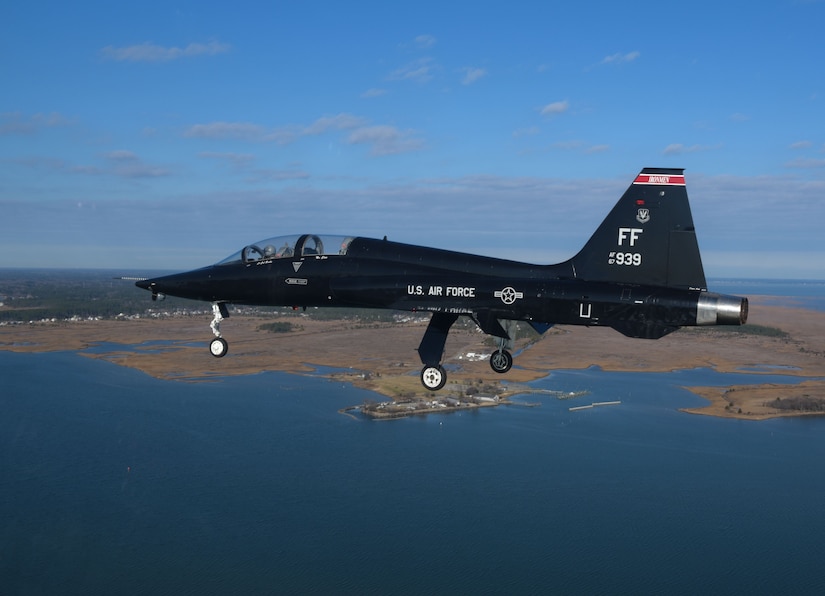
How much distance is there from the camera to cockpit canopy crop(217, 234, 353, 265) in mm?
25141

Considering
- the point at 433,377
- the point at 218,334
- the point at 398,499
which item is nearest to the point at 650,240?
the point at 433,377

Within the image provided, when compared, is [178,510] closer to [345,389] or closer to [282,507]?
[282,507]

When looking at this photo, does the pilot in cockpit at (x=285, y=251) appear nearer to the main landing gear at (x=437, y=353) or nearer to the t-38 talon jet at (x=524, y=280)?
the t-38 talon jet at (x=524, y=280)

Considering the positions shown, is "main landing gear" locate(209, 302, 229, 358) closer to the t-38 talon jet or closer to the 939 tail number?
the t-38 talon jet

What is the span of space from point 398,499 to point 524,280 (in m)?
47.7

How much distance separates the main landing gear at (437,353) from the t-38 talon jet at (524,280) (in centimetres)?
3

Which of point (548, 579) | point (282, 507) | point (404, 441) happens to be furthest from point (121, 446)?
point (548, 579)

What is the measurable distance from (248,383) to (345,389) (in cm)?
1522

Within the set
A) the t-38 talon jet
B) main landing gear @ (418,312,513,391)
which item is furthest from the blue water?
the t-38 talon jet

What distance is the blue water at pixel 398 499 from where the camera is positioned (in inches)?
2183

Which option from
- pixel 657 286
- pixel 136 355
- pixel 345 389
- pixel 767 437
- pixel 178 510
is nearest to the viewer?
pixel 657 286

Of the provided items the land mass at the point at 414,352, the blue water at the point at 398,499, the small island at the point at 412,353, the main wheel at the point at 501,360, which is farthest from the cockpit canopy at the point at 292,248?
the land mass at the point at 414,352

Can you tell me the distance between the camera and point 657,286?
72.0 feet

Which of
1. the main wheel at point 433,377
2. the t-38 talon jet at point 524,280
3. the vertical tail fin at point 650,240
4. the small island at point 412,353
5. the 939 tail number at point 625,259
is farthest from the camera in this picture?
the small island at point 412,353
